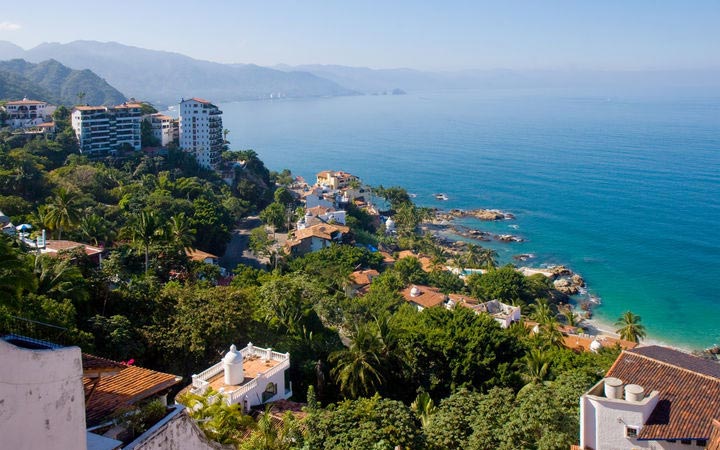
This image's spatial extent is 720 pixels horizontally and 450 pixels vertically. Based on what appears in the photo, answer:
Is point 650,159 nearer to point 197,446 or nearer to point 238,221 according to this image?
point 238,221

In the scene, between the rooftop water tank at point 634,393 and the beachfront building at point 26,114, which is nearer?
the rooftop water tank at point 634,393

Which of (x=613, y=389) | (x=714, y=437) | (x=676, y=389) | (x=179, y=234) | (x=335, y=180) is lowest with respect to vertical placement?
(x=335, y=180)

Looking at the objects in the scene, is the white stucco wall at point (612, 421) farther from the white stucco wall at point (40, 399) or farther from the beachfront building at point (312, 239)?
the beachfront building at point (312, 239)

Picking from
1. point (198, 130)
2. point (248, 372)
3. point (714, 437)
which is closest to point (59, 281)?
point (248, 372)

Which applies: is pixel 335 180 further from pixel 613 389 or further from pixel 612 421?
pixel 612 421

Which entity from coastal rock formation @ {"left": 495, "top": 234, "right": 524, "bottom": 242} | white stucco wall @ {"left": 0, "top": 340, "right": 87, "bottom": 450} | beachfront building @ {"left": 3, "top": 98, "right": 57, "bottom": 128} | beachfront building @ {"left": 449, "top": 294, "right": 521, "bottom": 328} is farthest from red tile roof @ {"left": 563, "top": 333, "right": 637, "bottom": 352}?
beachfront building @ {"left": 3, "top": 98, "right": 57, "bottom": 128}

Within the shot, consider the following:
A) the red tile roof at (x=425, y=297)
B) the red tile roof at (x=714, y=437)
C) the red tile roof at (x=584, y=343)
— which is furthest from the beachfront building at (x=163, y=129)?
the red tile roof at (x=714, y=437)
